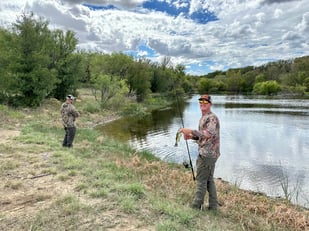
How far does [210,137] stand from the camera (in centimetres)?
474

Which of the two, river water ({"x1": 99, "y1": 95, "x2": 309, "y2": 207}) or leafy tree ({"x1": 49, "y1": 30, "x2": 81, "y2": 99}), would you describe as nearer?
river water ({"x1": 99, "y1": 95, "x2": 309, "y2": 207})

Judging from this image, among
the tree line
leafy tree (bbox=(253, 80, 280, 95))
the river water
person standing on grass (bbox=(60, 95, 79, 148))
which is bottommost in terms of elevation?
the river water

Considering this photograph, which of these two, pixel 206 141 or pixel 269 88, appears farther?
pixel 269 88

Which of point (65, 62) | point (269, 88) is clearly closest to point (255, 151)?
point (65, 62)

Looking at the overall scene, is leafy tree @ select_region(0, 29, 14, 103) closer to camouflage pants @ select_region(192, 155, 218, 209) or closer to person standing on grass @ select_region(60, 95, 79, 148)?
person standing on grass @ select_region(60, 95, 79, 148)

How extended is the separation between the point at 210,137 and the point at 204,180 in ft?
2.65

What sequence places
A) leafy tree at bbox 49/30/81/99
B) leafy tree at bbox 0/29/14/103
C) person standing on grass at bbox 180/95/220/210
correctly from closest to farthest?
1. person standing on grass at bbox 180/95/220/210
2. leafy tree at bbox 0/29/14/103
3. leafy tree at bbox 49/30/81/99

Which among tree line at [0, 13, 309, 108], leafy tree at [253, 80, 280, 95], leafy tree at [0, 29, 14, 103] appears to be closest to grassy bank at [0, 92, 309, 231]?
tree line at [0, 13, 309, 108]

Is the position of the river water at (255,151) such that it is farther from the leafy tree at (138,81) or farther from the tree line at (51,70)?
the leafy tree at (138,81)

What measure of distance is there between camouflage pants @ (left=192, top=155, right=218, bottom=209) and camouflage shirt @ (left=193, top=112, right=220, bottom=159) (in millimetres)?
118

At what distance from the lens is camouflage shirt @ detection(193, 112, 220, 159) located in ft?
15.6

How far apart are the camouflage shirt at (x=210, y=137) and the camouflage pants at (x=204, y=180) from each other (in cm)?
12

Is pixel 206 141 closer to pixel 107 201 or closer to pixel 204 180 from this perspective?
pixel 204 180

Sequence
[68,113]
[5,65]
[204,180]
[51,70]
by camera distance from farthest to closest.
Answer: [51,70] → [5,65] → [68,113] → [204,180]
